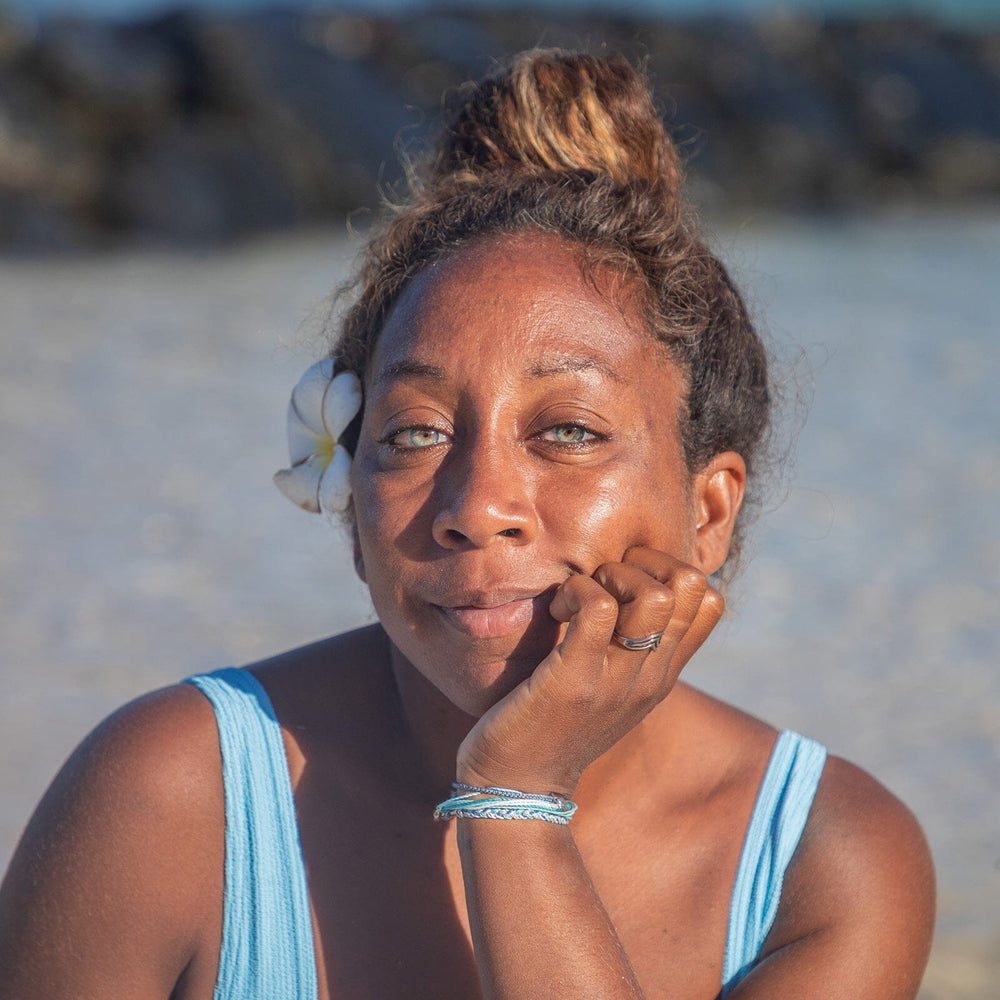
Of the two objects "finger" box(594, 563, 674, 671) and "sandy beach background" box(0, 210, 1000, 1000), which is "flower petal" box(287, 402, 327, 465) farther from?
"finger" box(594, 563, 674, 671)

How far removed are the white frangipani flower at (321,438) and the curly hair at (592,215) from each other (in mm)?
47

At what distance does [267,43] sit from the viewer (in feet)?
55.0

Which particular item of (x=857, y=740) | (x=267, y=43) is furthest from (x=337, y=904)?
(x=267, y=43)

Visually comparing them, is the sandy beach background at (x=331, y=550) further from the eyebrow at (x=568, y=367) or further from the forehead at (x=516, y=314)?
the eyebrow at (x=568, y=367)

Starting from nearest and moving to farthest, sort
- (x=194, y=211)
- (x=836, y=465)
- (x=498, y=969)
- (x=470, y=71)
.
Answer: (x=498, y=969), (x=836, y=465), (x=194, y=211), (x=470, y=71)

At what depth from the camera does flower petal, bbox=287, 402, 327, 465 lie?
2.20 meters

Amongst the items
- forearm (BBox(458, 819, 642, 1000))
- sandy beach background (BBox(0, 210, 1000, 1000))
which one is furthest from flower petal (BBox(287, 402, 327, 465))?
forearm (BBox(458, 819, 642, 1000))

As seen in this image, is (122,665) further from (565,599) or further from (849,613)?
(565,599)

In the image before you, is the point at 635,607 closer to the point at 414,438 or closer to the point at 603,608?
the point at 603,608

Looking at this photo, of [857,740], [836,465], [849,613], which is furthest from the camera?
[836,465]

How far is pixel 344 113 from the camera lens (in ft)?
54.7

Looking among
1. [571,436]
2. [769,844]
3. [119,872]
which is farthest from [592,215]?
[119,872]

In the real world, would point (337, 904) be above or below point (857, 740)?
below

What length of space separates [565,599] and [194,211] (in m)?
13.6
